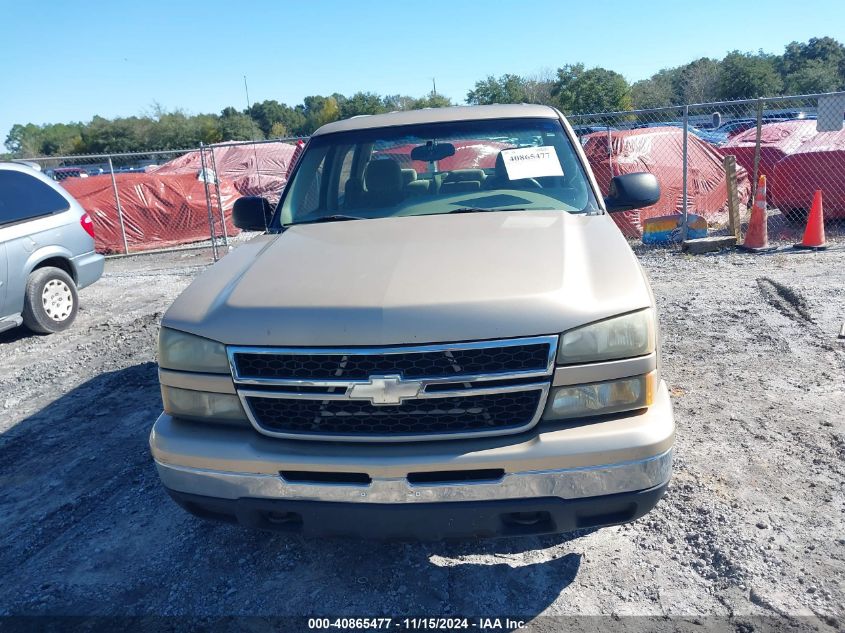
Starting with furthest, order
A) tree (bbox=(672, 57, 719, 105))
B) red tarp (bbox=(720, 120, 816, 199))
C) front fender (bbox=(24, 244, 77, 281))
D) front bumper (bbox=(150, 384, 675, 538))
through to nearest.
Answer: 1. tree (bbox=(672, 57, 719, 105))
2. red tarp (bbox=(720, 120, 816, 199))
3. front fender (bbox=(24, 244, 77, 281))
4. front bumper (bbox=(150, 384, 675, 538))

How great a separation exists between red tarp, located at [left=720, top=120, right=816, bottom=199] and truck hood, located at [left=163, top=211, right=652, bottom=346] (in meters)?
9.80

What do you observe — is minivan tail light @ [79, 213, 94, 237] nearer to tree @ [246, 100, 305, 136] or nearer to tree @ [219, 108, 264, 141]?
tree @ [219, 108, 264, 141]

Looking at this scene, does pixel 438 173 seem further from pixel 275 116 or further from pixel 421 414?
pixel 275 116

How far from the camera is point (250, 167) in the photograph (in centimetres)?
2016

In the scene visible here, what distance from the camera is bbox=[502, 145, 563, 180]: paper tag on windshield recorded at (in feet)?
12.2

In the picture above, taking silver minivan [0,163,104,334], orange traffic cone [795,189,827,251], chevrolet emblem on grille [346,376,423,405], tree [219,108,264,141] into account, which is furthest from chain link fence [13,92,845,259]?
tree [219,108,264,141]

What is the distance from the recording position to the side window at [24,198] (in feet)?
22.8

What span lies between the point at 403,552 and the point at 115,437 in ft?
8.21

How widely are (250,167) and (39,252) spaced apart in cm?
1362

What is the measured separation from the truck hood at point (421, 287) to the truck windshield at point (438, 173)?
0.41 m

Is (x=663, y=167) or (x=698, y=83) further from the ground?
(x=698, y=83)

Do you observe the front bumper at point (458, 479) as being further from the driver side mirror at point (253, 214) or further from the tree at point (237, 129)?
the tree at point (237, 129)

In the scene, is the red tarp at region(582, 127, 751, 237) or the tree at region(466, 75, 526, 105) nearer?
the red tarp at region(582, 127, 751, 237)

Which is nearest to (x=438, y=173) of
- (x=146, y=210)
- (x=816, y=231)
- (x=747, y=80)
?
(x=816, y=231)
